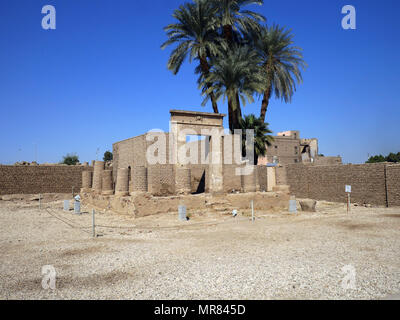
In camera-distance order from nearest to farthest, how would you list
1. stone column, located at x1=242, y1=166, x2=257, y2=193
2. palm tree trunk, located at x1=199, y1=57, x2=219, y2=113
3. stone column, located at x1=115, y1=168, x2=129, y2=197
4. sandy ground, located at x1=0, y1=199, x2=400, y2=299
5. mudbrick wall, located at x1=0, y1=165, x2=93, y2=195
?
sandy ground, located at x1=0, y1=199, x2=400, y2=299, stone column, located at x1=115, y1=168, x2=129, y2=197, stone column, located at x1=242, y1=166, x2=257, y2=193, palm tree trunk, located at x1=199, y1=57, x2=219, y2=113, mudbrick wall, located at x1=0, y1=165, x2=93, y2=195

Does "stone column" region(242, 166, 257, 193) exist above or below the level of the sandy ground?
above

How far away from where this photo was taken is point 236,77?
20.2m

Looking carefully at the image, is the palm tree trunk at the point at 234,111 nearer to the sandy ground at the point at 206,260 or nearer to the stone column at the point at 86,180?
the sandy ground at the point at 206,260

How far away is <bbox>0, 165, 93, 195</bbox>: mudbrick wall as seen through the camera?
22703 millimetres

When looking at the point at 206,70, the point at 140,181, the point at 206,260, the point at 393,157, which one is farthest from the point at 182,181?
the point at 393,157

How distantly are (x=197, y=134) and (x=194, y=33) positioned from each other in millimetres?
9063

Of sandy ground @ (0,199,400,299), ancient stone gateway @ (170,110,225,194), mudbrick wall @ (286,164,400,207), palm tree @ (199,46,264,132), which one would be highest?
palm tree @ (199,46,264,132)

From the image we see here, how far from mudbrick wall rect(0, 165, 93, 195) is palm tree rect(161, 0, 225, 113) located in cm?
1206

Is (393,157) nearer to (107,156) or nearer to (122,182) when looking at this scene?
(122,182)

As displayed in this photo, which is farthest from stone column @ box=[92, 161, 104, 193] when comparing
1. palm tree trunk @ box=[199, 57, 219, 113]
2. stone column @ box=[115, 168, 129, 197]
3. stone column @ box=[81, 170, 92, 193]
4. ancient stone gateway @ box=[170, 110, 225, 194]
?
palm tree trunk @ box=[199, 57, 219, 113]

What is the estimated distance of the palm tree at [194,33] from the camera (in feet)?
68.4

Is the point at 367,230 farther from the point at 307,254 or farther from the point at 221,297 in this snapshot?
the point at 221,297

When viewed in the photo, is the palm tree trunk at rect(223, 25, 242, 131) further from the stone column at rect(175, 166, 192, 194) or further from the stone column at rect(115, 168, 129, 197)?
the stone column at rect(115, 168, 129, 197)
